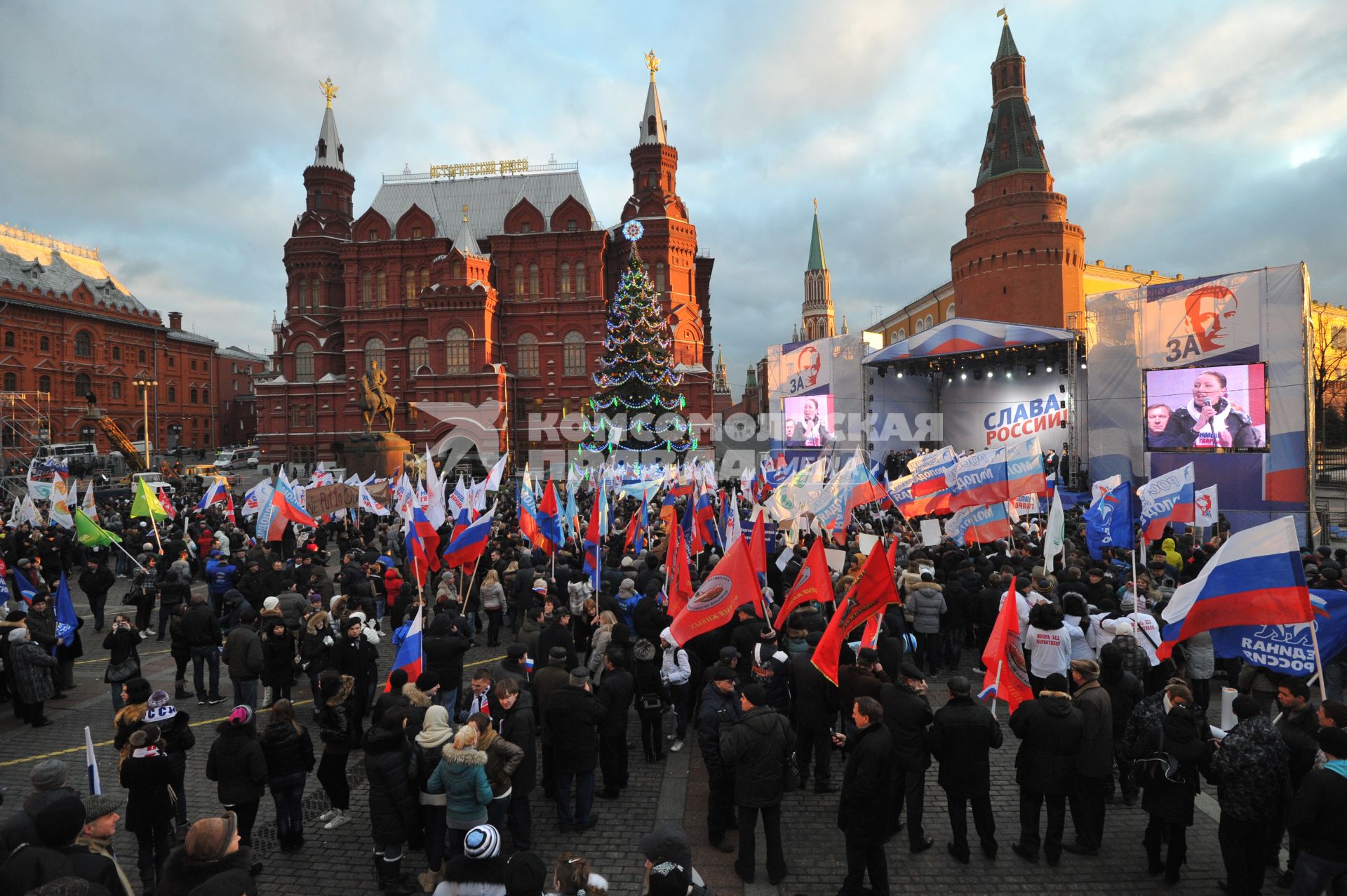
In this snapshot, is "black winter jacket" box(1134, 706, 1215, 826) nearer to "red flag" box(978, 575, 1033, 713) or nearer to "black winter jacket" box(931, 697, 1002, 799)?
"black winter jacket" box(931, 697, 1002, 799)

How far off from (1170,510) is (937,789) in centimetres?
926

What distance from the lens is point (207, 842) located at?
11.6ft

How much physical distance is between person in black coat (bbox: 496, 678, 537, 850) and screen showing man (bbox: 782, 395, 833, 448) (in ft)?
94.5

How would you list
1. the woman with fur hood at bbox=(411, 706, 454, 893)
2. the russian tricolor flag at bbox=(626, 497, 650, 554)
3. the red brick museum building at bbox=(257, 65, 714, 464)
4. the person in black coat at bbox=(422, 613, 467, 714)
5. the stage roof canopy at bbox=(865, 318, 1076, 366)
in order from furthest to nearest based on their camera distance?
the red brick museum building at bbox=(257, 65, 714, 464)
the stage roof canopy at bbox=(865, 318, 1076, 366)
the russian tricolor flag at bbox=(626, 497, 650, 554)
the person in black coat at bbox=(422, 613, 467, 714)
the woman with fur hood at bbox=(411, 706, 454, 893)

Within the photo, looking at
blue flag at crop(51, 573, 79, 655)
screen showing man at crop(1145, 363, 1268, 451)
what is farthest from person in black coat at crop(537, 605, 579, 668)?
screen showing man at crop(1145, 363, 1268, 451)

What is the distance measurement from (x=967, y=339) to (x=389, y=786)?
Answer: 27.3m

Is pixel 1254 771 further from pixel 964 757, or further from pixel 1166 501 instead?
pixel 1166 501

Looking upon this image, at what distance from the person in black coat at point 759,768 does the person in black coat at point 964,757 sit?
130 centimetres

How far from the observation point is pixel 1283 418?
18703mm

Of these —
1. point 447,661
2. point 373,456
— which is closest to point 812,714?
point 447,661

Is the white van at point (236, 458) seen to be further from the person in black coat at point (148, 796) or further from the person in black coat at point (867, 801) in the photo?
the person in black coat at point (867, 801)

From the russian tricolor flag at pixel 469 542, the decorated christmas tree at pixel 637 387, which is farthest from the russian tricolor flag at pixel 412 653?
the decorated christmas tree at pixel 637 387

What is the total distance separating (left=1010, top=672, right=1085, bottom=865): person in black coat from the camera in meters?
5.33

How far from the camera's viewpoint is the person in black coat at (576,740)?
6.02 meters
